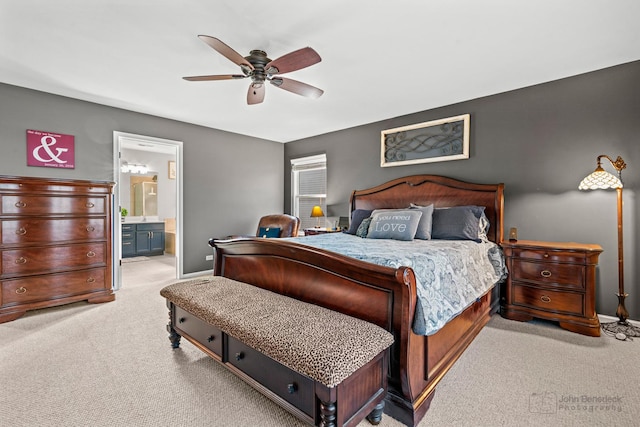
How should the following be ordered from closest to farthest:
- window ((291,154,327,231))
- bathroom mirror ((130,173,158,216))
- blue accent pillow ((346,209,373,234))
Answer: blue accent pillow ((346,209,373,234)), window ((291,154,327,231)), bathroom mirror ((130,173,158,216))

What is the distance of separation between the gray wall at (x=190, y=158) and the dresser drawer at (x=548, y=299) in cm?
431

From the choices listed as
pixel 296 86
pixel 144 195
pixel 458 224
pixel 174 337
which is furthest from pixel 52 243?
pixel 458 224

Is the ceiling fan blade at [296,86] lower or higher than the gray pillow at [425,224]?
higher

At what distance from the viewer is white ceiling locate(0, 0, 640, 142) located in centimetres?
204

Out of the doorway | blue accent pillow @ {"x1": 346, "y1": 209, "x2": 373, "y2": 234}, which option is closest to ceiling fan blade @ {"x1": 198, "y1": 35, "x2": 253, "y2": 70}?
blue accent pillow @ {"x1": 346, "y1": 209, "x2": 373, "y2": 234}

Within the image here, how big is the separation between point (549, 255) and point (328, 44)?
2794 millimetres

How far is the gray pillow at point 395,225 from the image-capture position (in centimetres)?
311

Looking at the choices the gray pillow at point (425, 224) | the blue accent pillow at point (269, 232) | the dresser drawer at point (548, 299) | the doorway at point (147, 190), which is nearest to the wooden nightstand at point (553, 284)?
the dresser drawer at point (548, 299)

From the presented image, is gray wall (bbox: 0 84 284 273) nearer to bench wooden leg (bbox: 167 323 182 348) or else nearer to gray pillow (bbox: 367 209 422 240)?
bench wooden leg (bbox: 167 323 182 348)

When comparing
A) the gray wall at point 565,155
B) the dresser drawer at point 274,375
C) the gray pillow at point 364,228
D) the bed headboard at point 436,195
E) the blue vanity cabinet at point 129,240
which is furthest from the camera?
the blue vanity cabinet at point 129,240

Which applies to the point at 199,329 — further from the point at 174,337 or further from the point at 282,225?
the point at 282,225

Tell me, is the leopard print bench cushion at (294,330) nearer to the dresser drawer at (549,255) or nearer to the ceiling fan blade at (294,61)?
the ceiling fan blade at (294,61)

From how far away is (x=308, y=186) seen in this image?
5938 mm

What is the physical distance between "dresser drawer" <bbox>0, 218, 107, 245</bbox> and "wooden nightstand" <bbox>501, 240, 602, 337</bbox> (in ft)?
15.1
